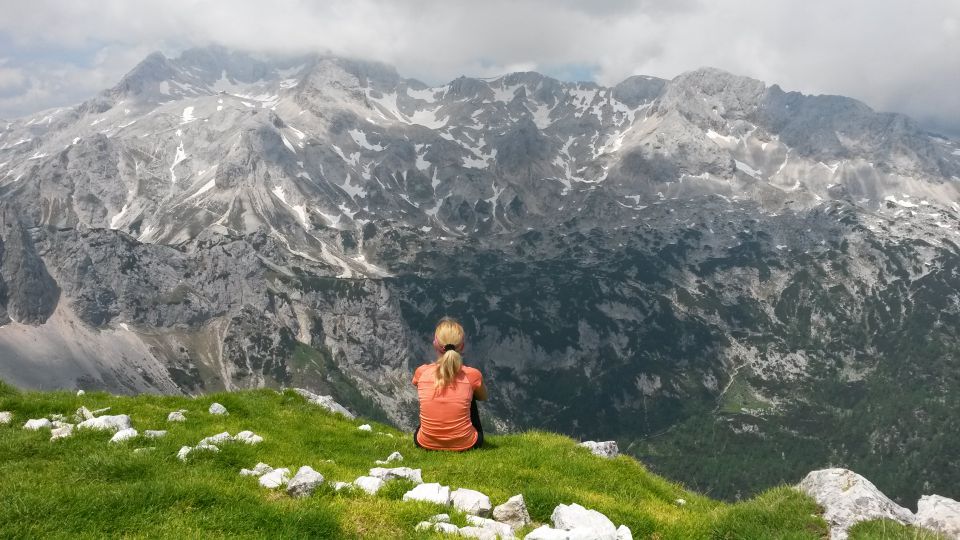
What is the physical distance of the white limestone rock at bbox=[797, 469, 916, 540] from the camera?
1067 cm

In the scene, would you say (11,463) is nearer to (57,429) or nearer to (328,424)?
(57,429)

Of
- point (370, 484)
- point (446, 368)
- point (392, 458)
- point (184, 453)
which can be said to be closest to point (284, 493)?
point (370, 484)

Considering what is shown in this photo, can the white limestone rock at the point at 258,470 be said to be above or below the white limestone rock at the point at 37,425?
below

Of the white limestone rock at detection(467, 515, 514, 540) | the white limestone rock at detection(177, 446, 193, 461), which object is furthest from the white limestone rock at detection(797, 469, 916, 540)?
the white limestone rock at detection(177, 446, 193, 461)

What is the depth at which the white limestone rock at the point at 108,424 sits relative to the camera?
15691 millimetres

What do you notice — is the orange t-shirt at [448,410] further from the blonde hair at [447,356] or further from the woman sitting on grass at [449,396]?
the blonde hair at [447,356]

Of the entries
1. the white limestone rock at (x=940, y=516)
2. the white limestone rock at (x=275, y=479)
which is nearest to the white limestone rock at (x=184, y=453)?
the white limestone rock at (x=275, y=479)

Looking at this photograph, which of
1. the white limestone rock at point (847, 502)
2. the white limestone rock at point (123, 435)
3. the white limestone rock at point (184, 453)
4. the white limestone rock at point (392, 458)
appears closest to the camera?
the white limestone rock at point (847, 502)

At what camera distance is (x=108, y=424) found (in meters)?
16.0

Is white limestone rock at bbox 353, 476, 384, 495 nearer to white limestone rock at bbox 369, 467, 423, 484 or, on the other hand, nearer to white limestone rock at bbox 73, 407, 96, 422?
white limestone rock at bbox 369, 467, 423, 484

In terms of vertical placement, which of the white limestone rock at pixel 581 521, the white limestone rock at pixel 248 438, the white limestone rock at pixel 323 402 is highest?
the white limestone rock at pixel 581 521

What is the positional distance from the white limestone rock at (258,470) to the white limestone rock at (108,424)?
5336mm

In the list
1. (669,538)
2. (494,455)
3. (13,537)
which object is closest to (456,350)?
(494,455)

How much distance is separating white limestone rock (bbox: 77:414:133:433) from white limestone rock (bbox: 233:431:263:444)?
10.5 feet
